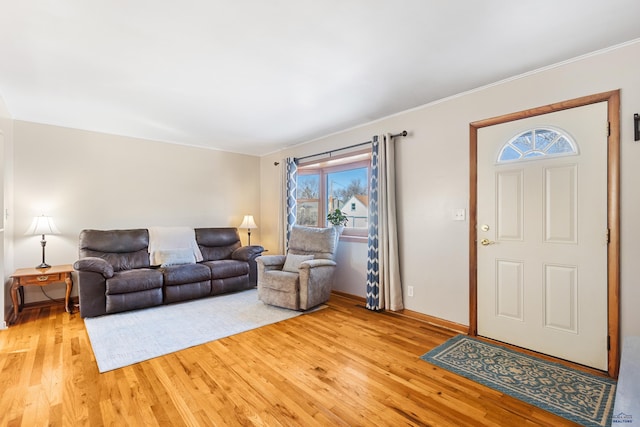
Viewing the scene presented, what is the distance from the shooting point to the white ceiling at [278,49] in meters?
1.81

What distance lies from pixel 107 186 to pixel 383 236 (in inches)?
159

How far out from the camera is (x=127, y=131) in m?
4.38

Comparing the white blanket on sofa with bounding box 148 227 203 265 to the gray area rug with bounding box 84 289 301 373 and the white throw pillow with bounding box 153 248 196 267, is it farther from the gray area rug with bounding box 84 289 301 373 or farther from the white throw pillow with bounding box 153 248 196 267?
the gray area rug with bounding box 84 289 301 373

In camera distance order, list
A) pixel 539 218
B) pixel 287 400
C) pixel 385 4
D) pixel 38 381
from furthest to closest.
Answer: pixel 539 218, pixel 38 381, pixel 287 400, pixel 385 4

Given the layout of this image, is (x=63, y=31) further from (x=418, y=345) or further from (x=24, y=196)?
(x=418, y=345)

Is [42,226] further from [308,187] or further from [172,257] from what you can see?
[308,187]

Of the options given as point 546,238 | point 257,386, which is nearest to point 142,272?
point 257,386

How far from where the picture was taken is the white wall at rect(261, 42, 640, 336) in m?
2.17

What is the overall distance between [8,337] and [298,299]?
2849 millimetres

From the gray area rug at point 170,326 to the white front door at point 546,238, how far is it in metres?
2.29

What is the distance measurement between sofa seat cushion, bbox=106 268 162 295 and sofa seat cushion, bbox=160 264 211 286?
0.10 m

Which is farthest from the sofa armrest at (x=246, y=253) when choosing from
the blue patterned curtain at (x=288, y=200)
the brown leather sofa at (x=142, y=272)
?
the blue patterned curtain at (x=288, y=200)

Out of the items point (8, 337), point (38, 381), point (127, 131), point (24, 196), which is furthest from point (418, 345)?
point (24, 196)

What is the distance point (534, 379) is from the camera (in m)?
2.17
